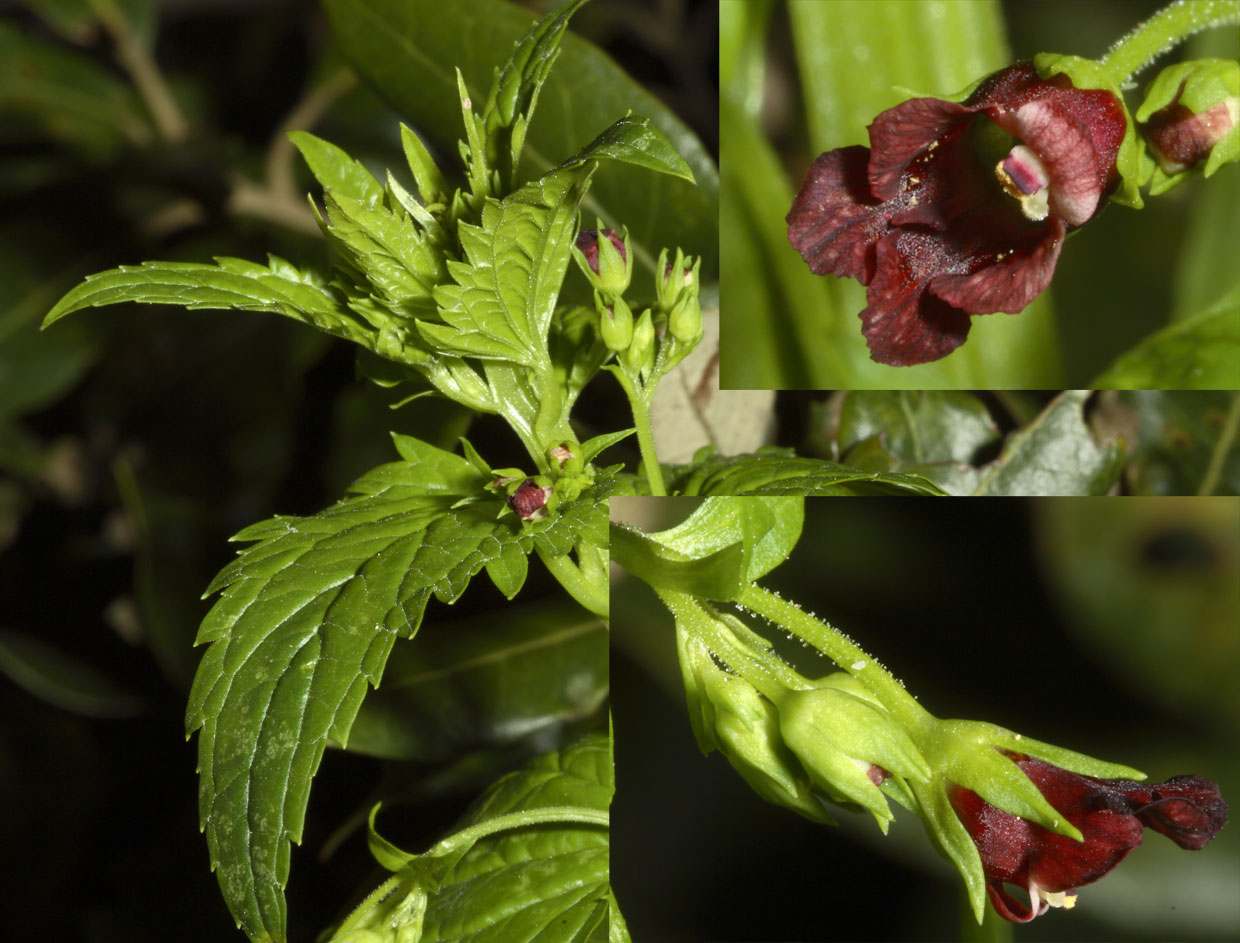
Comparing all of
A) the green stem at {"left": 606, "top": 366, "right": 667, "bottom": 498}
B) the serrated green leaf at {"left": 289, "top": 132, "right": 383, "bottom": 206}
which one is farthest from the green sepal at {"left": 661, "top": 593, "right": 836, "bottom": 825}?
the serrated green leaf at {"left": 289, "top": 132, "right": 383, "bottom": 206}

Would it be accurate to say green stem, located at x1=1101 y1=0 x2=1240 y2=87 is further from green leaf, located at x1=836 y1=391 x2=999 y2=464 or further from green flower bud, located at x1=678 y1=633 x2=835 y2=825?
green flower bud, located at x1=678 y1=633 x2=835 y2=825

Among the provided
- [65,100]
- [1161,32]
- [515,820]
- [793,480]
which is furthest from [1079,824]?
[65,100]

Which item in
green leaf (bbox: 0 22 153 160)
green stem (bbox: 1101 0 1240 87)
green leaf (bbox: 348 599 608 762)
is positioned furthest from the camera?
green leaf (bbox: 0 22 153 160)

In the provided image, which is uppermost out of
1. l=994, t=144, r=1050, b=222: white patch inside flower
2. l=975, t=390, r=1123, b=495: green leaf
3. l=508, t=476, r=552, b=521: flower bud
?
l=994, t=144, r=1050, b=222: white patch inside flower

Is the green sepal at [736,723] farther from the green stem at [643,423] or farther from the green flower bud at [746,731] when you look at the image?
the green stem at [643,423]

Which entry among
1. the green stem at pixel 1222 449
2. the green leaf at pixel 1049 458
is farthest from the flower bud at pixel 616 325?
the green stem at pixel 1222 449

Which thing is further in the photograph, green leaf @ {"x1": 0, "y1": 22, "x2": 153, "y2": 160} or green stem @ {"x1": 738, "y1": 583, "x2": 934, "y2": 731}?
green leaf @ {"x1": 0, "y1": 22, "x2": 153, "y2": 160}

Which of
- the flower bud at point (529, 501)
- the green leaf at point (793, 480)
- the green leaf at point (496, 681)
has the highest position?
the flower bud at point (529, 501)

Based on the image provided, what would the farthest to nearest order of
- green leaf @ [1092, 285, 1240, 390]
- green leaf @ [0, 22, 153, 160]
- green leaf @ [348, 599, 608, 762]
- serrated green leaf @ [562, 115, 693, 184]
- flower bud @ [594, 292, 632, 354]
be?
green leaf @ [0, 22, 153, 160], green leaf @ [348, 599, 608, 762], green leaf @ [1092, 285, 1240, 390], flower bud @ [594, 292, 632, 354], serrated green leaf @ [562, 115, 693, 184]
